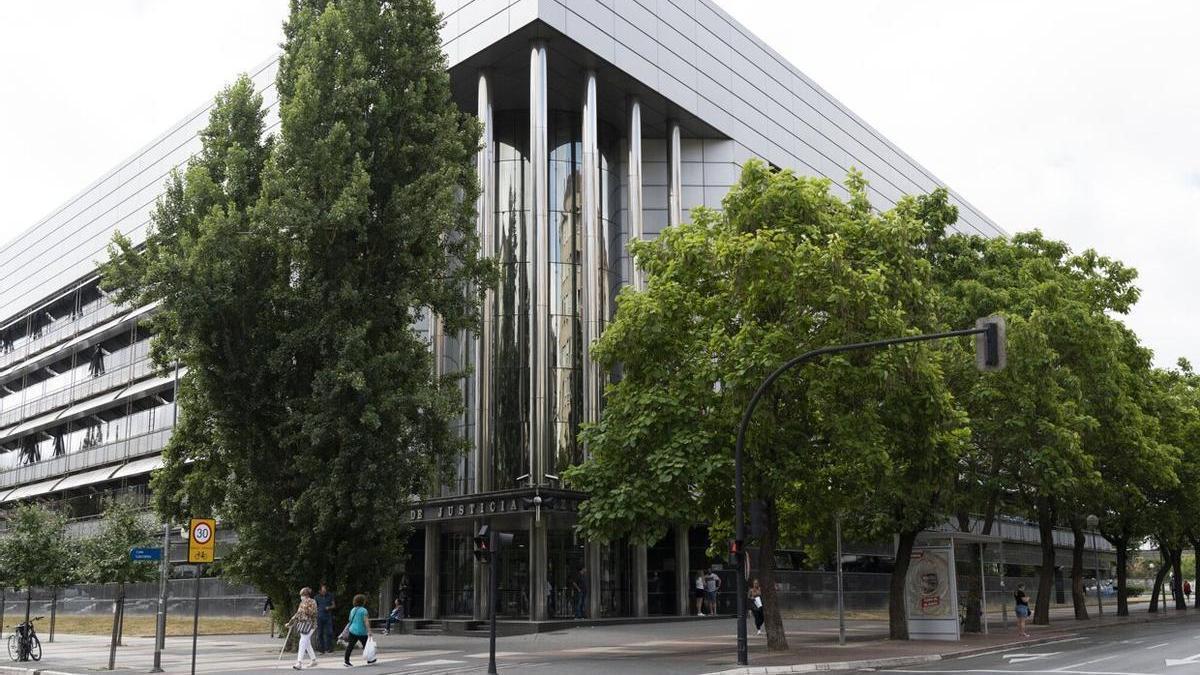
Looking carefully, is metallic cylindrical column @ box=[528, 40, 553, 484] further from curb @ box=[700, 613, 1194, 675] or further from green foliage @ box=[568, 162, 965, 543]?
curb @ box=[700, 613, 1194, 675]

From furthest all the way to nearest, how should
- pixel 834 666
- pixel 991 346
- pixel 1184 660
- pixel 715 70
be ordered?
pixel 715 70, pixel 834 666, pixel 1184 660, pixel 991 346

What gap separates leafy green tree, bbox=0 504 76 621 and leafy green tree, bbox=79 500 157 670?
908 centimetres

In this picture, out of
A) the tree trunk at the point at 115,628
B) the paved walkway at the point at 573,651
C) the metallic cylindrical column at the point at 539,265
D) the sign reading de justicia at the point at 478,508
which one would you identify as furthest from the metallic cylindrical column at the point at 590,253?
the tree trunk at the point at 115,628

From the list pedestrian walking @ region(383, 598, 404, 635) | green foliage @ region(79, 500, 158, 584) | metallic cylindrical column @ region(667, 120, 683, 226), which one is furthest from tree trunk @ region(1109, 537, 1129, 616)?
green foliage @ region(79, 500, 158, 584)

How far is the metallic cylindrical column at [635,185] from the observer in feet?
131

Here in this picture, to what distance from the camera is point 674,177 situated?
138 ft

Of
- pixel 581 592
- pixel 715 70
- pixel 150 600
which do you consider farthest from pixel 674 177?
pixel 150 600

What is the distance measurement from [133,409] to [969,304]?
4407cm

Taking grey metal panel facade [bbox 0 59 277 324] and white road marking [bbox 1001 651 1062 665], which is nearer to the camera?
white road marking [bbox 1001 651 1062 665]

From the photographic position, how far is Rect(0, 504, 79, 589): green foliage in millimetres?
34281

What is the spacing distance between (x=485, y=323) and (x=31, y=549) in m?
17.0

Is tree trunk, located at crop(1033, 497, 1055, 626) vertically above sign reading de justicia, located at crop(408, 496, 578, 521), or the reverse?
sign reading de justicia, located at crop(408, 496, 578, 521)

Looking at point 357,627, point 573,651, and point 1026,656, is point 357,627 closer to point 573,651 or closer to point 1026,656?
point 573,651

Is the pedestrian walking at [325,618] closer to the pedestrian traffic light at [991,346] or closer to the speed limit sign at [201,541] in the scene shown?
the speed limit sign at [201,541]
